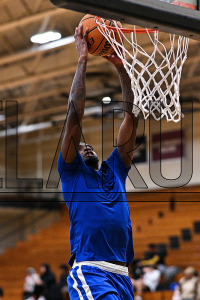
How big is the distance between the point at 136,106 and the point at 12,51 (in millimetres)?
11178

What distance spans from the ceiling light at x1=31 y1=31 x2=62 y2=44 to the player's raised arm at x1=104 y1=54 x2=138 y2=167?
9342 mm

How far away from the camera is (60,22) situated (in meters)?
13.6

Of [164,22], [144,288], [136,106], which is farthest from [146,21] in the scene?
[144,288]

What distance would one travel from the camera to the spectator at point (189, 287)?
42.2 ft

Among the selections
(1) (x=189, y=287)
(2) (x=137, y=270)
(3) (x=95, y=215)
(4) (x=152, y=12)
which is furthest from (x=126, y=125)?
(2) (x=137, y=270)

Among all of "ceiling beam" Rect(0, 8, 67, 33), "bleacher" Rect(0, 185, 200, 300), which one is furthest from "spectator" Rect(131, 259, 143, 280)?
"ceiling beam" Rect(0, 8, 67, 33)

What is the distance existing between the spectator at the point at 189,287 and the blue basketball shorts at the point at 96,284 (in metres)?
8.80

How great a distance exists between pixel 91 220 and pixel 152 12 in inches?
63.3

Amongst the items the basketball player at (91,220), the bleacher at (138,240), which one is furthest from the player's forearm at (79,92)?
the bleacher at (138,240)

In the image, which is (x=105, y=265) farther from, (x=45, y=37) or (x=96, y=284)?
(x=45, y=37)

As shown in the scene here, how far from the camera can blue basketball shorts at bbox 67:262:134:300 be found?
4.25m

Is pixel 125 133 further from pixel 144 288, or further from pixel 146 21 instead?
pixel 144 288

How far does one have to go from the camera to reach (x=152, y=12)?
429 cm

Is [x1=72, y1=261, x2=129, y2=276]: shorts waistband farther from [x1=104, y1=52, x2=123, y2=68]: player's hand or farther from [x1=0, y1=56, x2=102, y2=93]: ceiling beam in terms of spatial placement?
[x1=0, y1=56, x2=102, y2=93]: ceiling beam
